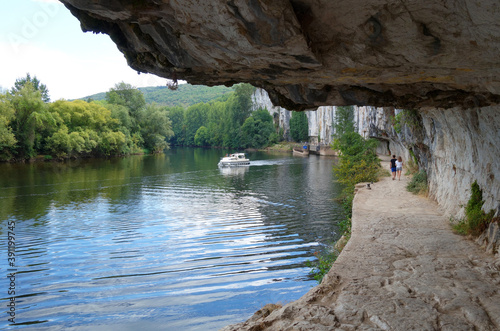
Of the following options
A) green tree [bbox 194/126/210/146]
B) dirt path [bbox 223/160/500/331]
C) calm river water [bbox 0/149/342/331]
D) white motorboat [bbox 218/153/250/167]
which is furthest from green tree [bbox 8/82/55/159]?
green tree [bbox 194/126/210/146]

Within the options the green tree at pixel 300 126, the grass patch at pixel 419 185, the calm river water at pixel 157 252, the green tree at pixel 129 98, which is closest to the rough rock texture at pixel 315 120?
the green tree at pixel 300 126

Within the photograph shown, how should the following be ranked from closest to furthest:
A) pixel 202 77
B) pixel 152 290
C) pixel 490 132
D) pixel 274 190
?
1. pixel 202 77
2. pixel 490 132
3. pixel 152 290
4. pixel 274 190

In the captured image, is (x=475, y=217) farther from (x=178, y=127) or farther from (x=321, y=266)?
(x=178, y=127)

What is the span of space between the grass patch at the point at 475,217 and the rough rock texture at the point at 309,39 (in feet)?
9.55

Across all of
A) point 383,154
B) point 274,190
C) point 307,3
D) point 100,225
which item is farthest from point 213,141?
point 307,3

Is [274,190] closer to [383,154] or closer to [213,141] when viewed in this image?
[383,154]

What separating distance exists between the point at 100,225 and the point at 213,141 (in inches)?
3529

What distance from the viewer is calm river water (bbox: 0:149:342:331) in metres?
8.84

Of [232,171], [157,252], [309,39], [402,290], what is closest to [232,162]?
[232,171]

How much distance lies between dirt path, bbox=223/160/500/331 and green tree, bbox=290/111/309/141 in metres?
73.7

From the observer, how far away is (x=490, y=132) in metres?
7.92

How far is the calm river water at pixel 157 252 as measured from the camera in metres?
8.84

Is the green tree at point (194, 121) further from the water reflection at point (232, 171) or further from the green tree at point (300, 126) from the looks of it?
the water reflection at point (232, 171)

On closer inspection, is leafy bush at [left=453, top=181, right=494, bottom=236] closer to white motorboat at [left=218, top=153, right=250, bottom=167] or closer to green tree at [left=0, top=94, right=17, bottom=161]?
white motorboat at [left=218, top=153, right=250, bottom=167]
